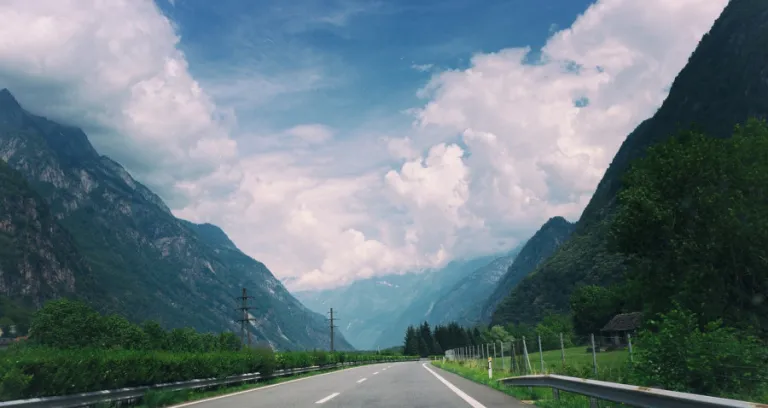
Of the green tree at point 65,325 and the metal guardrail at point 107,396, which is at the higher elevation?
the green tree at point 65,325

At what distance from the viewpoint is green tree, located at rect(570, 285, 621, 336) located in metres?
120

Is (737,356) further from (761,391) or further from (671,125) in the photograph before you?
(671,125)

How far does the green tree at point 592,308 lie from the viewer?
395 ft

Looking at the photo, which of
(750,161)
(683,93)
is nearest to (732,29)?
(683,93)

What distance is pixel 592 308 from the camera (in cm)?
12425

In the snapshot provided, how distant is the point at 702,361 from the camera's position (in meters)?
10.4

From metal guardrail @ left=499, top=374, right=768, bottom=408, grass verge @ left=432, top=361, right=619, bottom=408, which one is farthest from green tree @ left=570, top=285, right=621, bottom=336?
metal guardrail @ left=499, top=374, right=768, bottom=408

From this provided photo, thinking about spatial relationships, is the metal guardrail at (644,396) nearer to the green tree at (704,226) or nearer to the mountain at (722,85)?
the green tree at (704,226)

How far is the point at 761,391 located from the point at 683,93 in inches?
8339

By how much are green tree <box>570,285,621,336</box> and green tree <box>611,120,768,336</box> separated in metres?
81.1

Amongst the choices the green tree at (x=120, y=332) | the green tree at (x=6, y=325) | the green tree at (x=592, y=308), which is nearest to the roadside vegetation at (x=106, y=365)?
the green tree at (x=120, y=332)

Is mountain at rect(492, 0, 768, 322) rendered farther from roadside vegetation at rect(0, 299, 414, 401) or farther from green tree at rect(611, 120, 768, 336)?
roadside vegetation at rect(0, 299, 414, 401)

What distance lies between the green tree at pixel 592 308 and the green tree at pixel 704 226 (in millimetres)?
81139

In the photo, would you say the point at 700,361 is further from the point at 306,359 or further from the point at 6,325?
the point at 6,325
